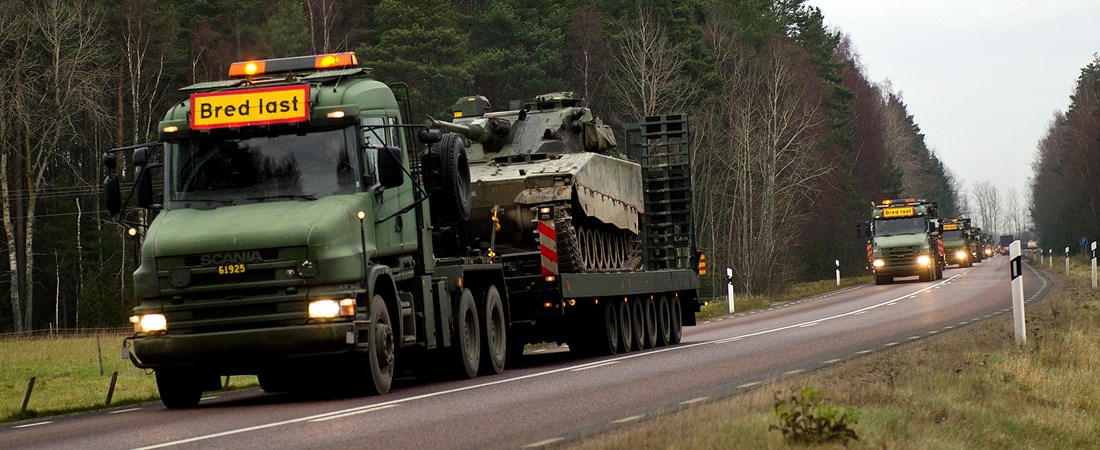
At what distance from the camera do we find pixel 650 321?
79.6 ft

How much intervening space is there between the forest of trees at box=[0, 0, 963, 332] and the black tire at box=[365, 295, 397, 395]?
17663 millimetres

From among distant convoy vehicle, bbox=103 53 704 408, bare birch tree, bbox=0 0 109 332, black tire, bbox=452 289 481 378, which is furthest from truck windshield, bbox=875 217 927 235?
black tire, bbox=452 289 481 378

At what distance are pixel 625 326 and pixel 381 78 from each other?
100 ft

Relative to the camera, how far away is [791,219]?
72125 mm

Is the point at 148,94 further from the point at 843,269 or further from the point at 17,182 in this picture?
the point at 843,269

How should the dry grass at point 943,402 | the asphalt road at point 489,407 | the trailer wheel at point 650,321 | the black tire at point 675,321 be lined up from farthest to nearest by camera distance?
1. the black tire at point 675,321
2. the trailer wheel at point 650,321
3. the asphalt road at point 489,407
4. the dry grass at point 943,402

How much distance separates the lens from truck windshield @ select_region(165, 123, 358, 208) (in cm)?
1473

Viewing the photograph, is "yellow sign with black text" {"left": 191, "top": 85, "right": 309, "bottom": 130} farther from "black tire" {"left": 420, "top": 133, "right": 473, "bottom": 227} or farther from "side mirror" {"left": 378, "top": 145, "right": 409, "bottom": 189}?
"black tire" {"left": 420, "top": 133, "right": 473, "bottom": 227}

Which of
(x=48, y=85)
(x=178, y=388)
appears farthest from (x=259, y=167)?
(x=48, y=85)

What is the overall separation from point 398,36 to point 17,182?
43.3ft

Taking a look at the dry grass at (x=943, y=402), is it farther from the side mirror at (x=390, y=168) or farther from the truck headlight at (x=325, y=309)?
the side mirror at (x=390, y=168)

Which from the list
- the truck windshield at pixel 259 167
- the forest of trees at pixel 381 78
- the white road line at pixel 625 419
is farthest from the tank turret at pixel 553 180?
the forest of trees at pixel 381 78

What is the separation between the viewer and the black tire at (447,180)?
1608 centimetres

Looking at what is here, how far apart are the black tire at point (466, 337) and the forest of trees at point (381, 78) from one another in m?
15.3
